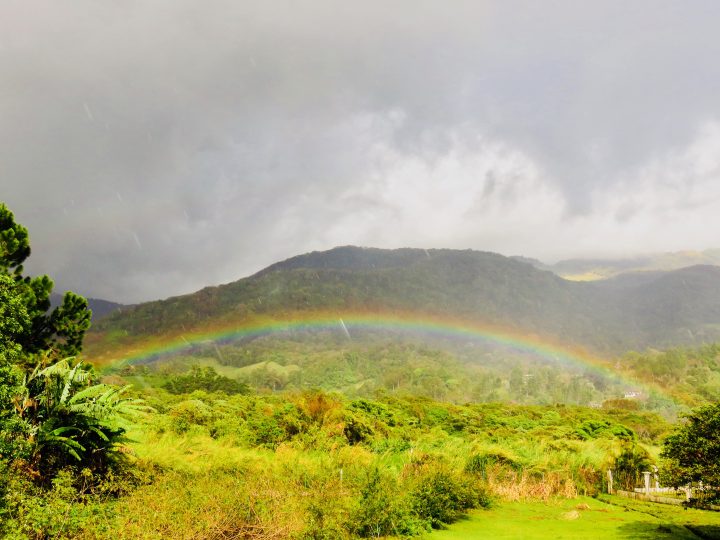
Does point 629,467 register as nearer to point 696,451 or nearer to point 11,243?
point 696,451

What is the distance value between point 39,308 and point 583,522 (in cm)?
1603

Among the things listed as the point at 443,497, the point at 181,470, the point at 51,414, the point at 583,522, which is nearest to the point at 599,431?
the point at 583,522

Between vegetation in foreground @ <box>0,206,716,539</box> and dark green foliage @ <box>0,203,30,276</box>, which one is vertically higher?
dark green foliage @ <box>0,203,30,276</box>

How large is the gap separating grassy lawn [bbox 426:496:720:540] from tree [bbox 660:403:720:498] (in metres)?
2.60

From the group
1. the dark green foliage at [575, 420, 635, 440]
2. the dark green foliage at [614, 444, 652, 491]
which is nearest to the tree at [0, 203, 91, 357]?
the dark green foliage at [614, 444, 652, 491]

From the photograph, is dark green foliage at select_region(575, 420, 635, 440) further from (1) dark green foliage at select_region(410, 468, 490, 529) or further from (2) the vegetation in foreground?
(1) dark green foliage at select_region(410, 468, 490, 529)

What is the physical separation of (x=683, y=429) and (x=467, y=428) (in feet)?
99.1

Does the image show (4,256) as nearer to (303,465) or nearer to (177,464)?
(177,464)

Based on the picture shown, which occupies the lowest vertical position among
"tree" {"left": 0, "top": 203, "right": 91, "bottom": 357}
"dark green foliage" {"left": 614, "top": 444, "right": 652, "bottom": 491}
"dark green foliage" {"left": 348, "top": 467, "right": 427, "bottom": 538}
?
"dark green foliage" {"left": 614, "top": 444, "right": 652, "bottom": 491}

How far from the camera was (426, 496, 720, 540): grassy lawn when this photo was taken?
35.3 ft

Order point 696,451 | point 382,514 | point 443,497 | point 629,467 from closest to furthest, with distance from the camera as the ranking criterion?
point 696,451, point 382,514, point 443,497, point 629,467

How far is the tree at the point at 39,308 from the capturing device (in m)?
13.3

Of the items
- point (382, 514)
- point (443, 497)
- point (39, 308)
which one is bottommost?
point (443, 497)

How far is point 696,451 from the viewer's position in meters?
8.66
